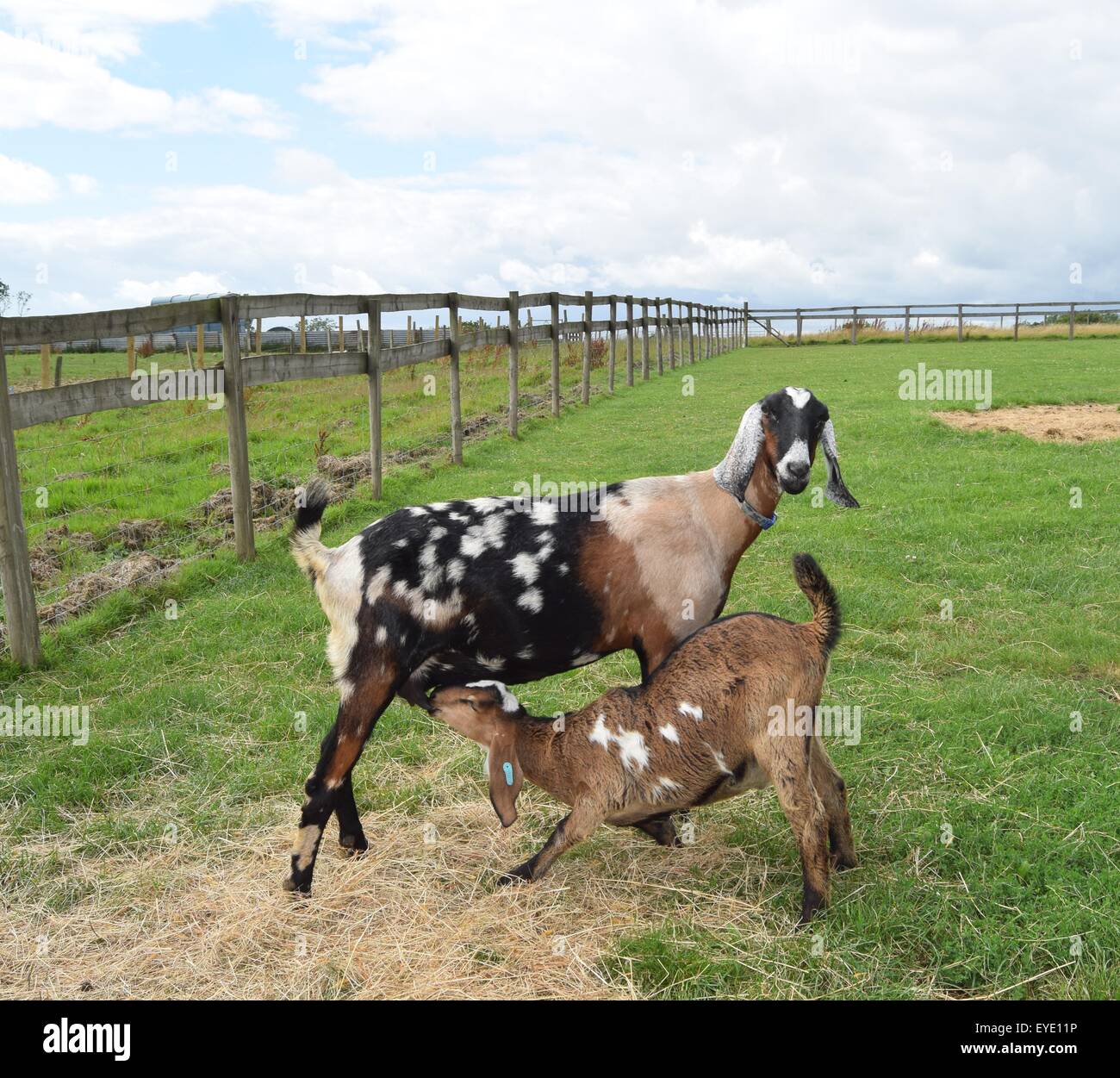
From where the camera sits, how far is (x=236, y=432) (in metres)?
8.13

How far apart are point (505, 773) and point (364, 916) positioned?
0.73 m

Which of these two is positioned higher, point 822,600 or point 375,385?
point 375,385

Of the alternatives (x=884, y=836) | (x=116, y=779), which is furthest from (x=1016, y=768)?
(x=116, y=779)

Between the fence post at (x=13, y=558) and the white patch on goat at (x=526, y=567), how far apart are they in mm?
3567

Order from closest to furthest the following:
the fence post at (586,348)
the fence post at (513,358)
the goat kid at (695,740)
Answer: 1. the goat kid at (695,740)
2. the fence post at (513,358)
3. the fence post at (586,348)

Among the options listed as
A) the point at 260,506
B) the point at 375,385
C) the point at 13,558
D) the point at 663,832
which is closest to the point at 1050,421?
the point at 375,385

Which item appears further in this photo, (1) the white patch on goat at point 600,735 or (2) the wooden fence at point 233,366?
(2) the wooden fence at point 233,366

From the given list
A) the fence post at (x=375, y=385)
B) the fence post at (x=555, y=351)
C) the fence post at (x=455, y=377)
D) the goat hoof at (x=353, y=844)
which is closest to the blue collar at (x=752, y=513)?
the goat hoof at (x=353, y=844)

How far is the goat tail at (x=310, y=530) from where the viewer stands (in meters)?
3.80

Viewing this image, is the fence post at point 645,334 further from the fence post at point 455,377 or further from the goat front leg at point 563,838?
the goat front leg at point 563,838

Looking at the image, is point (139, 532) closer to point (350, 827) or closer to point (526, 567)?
point (350, 827)

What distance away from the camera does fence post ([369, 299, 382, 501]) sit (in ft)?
33.0

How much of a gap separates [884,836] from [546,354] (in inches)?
1036

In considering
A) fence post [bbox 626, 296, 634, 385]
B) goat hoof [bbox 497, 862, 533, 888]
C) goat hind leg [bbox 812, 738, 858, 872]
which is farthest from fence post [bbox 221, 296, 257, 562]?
fence post [bbox 626, 296, 634, 385]
